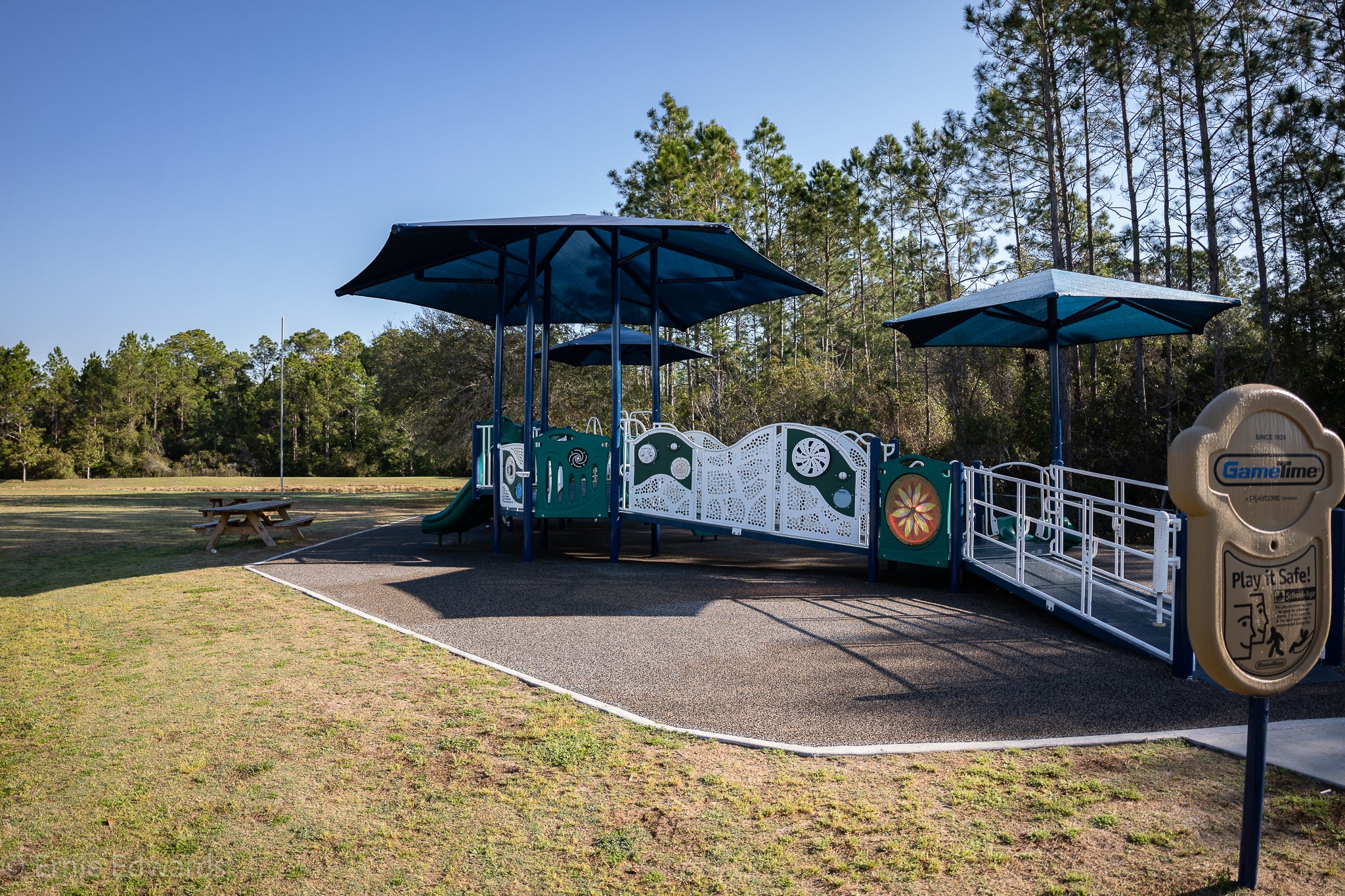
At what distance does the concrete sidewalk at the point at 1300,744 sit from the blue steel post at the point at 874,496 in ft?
15.7

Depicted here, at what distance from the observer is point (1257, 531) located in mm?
2791

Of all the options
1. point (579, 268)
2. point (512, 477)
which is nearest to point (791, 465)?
point (512, 477)

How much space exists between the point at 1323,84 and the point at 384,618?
58.3 ft

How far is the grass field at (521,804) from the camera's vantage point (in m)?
2.95

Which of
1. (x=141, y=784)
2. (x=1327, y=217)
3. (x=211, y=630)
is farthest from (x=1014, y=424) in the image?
(x=141, y=784)

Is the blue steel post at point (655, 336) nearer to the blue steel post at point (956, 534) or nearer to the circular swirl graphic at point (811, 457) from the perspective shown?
the circular swirl graphic at point (811, 457)

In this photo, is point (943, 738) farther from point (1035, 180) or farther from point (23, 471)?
point (23, 471)

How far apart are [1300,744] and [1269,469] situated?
2.24 metres

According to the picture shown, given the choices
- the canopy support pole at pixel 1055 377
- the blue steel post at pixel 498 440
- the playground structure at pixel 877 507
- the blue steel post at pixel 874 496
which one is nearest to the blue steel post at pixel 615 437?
the playground structure at pixel 877 507

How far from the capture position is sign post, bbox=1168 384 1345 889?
2742 millimetres

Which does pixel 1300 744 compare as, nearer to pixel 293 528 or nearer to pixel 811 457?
pixel 811 457

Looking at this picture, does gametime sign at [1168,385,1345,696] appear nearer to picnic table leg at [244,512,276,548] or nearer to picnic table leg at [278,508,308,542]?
picnic table leg at [244,512,276,548]

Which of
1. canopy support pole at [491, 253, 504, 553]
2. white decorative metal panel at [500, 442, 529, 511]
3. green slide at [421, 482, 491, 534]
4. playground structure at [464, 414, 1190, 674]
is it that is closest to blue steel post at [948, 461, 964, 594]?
playground structure at [464, 414, 1190, 674]

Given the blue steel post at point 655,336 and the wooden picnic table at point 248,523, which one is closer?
the blue steel post at point 655,336
